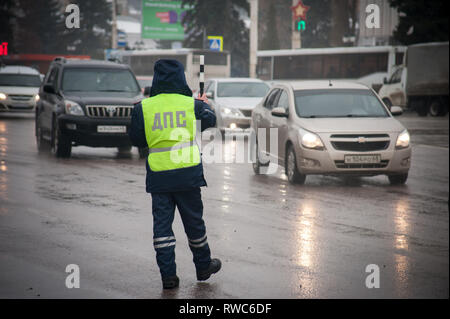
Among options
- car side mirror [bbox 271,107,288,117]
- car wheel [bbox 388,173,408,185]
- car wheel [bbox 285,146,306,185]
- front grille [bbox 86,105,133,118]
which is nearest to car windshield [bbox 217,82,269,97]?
front grille [bbox 86,105,133,118]

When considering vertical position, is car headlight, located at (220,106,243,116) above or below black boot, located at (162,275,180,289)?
above

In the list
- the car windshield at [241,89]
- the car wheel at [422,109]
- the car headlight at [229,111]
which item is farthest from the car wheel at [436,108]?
the car headlight at [229,111]

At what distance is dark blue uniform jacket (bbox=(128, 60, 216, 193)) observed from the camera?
639 centimetres

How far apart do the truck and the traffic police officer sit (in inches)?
1347

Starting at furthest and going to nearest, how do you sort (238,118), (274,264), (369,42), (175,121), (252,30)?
1. (369,42)
2. (252,30)
3. (238,118)
4. (274,264)
5. (175,121)

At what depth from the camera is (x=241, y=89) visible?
24688 millimetres

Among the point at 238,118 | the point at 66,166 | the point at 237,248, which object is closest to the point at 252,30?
the point at 238,118

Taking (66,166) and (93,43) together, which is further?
A: (93,43)

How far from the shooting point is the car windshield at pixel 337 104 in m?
13.8

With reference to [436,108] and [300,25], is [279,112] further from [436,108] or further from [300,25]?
[300,25]

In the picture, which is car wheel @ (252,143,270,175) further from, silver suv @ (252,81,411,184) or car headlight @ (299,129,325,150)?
car headlight @ (299,129,325,150)

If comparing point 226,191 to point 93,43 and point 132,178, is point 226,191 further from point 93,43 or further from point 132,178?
point 93,43

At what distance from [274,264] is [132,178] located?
6852 millimetres
